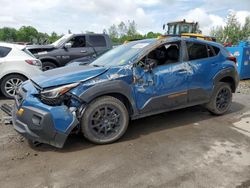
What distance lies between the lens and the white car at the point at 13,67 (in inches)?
273

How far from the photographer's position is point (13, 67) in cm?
695

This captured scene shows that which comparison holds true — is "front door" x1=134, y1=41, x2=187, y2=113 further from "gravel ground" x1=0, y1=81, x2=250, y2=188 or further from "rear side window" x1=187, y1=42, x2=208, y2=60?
"gravel ground" x1=0, y1=81, x2=250, y2=188

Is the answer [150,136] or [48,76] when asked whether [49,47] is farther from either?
[150,136]

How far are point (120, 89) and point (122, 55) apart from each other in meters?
0.86

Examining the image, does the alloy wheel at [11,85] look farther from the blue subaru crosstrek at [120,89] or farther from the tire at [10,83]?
the blue subaru crosstrek at [120,89]

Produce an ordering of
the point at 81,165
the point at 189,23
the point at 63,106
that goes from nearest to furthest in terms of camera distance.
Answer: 1. the point at 81,165
2. the point at 63,106
3. the point at 189,23

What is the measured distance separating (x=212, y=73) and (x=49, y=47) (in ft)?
22.4

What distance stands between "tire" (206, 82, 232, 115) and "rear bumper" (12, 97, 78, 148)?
308 cm

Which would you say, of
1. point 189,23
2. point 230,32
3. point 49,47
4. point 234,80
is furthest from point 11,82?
point 230,32

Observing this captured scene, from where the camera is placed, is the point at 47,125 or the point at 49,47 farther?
the point at 49,47

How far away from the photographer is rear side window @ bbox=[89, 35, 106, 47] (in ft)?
34.2

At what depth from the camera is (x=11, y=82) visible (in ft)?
23.3

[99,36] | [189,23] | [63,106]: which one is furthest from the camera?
[189,23]

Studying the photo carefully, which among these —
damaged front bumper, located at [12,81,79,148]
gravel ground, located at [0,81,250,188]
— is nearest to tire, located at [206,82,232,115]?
gravel ground, located at [0,81,250,188]
